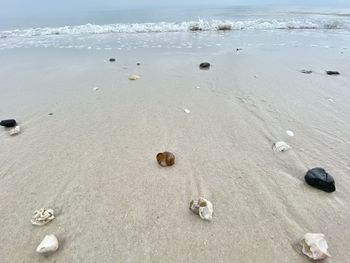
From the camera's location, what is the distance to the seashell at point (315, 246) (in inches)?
67.9

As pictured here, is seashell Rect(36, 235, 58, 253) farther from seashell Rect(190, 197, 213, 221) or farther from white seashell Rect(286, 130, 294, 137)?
white seashell Rect(286, 130, 294, 137)

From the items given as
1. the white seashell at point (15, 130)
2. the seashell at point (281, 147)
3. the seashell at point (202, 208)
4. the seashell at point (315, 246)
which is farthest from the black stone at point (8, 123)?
the seashell at point (315, 246)

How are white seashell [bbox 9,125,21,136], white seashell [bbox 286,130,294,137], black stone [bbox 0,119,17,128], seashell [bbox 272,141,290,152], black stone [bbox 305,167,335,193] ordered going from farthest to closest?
black stone [bbox 0,119,17,128] < white seashell [bbox 9,125,21,136] < white seashell [bbox 286,130,294,137] < seashell [bbox 272,141,290,152] < black stone [bbox 305,167,335,193]

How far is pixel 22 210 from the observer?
86.5 inches

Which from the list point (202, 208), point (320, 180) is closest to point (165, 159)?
point (202, 208)

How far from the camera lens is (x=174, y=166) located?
109 inches

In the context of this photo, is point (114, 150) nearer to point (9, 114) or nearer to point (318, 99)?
point (9, 114)

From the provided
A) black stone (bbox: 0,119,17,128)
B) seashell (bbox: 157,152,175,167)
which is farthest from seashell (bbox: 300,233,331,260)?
black stone (bbox: 0,119,17,128)

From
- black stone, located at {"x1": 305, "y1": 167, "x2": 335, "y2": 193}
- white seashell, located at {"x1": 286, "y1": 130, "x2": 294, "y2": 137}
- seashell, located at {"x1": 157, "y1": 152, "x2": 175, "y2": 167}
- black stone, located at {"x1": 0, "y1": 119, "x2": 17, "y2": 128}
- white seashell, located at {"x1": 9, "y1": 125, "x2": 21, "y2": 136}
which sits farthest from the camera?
black stone, located at {"x1": 0, "y1": 119, "x2": 17, "y2": 128}

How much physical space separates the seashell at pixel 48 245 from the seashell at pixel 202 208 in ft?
3.57

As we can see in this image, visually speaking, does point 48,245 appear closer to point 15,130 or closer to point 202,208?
point 202,208

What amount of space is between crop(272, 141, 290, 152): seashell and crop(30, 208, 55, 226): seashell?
2.45 metres

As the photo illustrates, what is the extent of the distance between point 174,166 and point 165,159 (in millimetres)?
126

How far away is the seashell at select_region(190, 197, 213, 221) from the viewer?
2.08 meters
